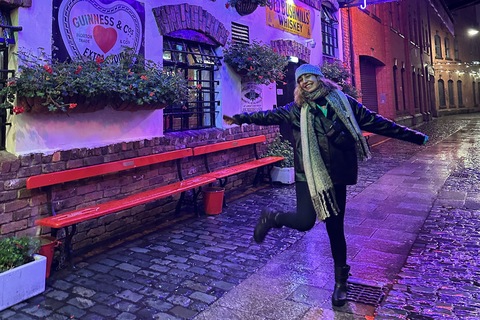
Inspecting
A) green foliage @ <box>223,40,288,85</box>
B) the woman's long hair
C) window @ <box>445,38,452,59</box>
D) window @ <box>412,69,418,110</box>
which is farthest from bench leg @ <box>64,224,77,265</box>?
window @ <box>445,38,452,59</box>

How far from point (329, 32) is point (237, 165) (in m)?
6.61

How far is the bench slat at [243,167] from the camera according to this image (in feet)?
19.9

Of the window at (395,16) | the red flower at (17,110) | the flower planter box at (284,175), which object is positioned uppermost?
the window at (395,16)

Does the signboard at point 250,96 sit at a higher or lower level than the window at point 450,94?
lower

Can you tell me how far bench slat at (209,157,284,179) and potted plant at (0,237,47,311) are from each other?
2946 millimetres

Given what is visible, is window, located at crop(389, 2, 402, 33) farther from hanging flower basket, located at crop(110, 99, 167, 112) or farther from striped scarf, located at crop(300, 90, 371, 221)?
striped scarf, located at crop(300, 90, 371, 221)

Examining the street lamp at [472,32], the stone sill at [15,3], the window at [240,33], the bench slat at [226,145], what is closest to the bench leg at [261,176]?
the bench slat at [226,145]

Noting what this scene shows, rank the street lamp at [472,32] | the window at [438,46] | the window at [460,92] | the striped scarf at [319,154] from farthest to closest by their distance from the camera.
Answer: the street lamp at [472,32] → the window at [460,92] → the window at [438,46] → the striped scarf at [319,154]

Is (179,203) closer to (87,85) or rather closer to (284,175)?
(87,85)

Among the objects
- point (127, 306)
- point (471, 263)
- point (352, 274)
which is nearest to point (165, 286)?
point (127, 306)

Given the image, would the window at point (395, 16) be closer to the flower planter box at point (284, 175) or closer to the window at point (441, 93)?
the flower planter box at point (284, 175)

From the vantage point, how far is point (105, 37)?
476cm

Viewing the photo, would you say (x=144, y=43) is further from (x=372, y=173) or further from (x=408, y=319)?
(x=372, y=173)

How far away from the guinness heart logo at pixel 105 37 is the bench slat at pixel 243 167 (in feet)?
7.86
